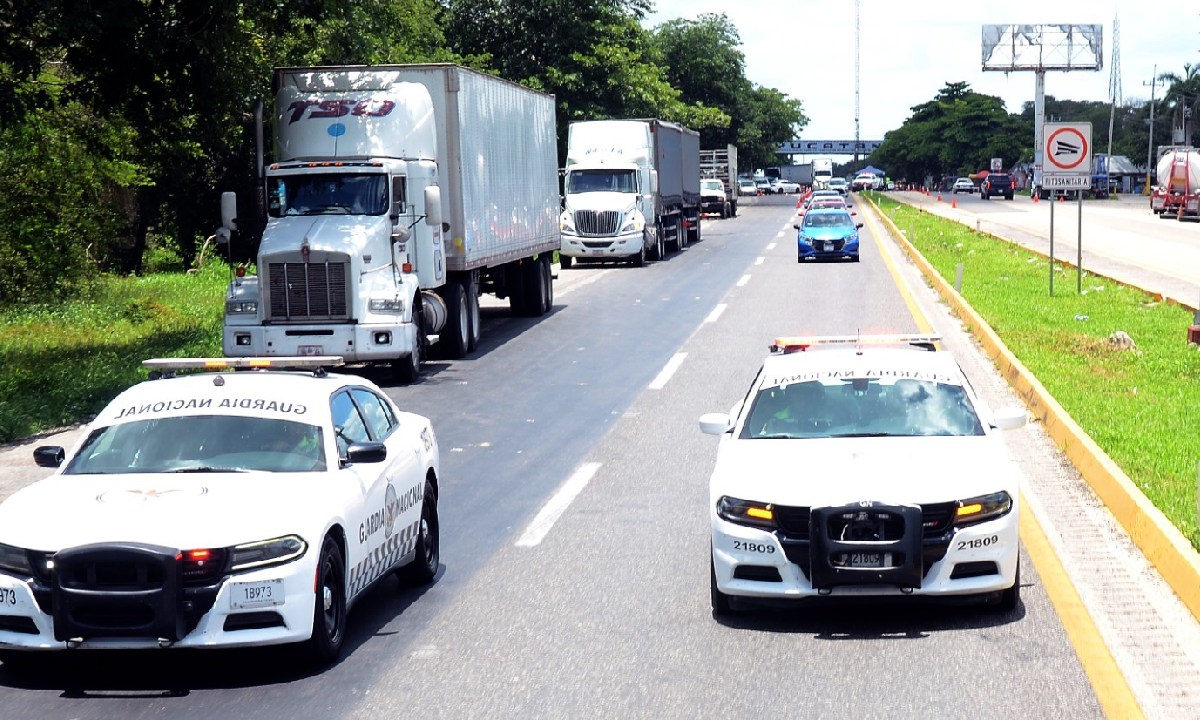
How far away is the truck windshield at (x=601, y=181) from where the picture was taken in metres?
42.5

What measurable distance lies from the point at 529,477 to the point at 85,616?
19.7ft

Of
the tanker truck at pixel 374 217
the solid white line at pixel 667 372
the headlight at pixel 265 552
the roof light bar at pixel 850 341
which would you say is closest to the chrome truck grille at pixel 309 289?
the tanker truck at pixel 374 217

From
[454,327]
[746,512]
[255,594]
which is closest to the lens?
[255,594]

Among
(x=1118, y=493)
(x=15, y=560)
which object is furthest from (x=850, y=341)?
(x=15, y=560)

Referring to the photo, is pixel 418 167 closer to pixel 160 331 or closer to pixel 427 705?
pixel 160 331

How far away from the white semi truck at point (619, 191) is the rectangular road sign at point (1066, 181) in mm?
16222

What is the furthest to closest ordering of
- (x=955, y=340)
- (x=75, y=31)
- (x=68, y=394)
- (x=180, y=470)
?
(x=955, y=340)
(x=75, y=31)
(x=68, y=394)
(x=180, y=470)

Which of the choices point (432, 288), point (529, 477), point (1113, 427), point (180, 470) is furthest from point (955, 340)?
point (180, 470)

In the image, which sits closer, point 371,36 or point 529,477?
point 529,477

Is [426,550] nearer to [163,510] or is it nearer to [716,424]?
[716,424]

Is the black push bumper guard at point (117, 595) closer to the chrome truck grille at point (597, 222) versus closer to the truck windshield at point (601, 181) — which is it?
the chrome truck grille at point (597, 222)

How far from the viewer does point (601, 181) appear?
42.6m

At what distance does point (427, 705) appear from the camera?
6793mm

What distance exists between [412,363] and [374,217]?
6.49ft
